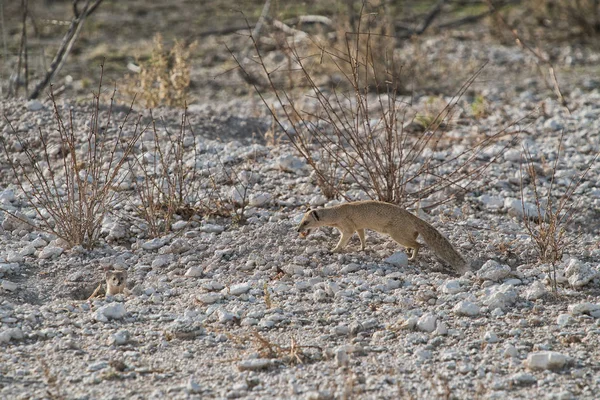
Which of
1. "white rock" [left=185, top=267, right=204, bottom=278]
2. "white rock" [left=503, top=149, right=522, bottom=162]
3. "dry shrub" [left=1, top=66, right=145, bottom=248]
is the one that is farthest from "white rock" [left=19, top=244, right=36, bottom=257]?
"white rock" [left=503, top=149, right=522, bottom=162]

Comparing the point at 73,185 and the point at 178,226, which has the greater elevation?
the point at 73,185

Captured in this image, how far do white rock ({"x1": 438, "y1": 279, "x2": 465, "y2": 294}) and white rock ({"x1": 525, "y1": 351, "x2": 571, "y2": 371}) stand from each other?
0.96 meters

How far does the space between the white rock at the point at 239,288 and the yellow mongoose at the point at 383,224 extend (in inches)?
31.2

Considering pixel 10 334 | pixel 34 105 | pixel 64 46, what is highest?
pixel 64 46

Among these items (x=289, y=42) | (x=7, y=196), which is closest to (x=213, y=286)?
(x=7, y=196)

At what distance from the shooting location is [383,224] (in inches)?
227

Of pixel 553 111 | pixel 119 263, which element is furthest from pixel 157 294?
pixel 553 111

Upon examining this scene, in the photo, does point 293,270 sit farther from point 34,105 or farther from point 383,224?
point 34,105

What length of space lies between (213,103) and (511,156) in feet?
14.3

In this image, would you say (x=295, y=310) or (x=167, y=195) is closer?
(x=295, y=310)

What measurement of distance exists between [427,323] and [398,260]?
105cm

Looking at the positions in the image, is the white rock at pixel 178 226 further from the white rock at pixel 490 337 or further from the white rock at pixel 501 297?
the white rock at pixel 490 337

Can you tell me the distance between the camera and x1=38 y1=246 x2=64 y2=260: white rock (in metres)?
5.76

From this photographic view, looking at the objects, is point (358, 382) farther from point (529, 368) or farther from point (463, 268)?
point (463, 268)
